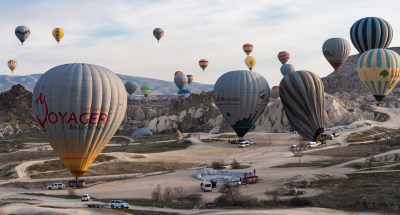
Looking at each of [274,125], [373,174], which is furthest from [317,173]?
[274,125]

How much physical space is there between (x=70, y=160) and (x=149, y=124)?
129 meters

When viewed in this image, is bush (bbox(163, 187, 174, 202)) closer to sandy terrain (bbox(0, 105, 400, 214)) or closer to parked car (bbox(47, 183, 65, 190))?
sandy terrain (bbox(0, 105, 400, 214))

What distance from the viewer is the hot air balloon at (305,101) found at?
313 feet

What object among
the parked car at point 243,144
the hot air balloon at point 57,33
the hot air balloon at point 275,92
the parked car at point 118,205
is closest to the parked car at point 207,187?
the parked car at point 118,205

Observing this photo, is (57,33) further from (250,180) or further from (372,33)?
(250,180)

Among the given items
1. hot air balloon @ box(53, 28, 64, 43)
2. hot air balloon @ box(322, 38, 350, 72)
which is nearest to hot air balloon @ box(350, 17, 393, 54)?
hot air balloon @ box(322, 38, 350, 72)

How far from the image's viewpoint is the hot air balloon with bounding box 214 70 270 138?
102812 millimetres

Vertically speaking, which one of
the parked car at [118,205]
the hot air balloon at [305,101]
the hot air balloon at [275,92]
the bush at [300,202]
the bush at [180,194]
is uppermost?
the hot air balloon at [275,92]

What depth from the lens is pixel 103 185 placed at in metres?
69.4

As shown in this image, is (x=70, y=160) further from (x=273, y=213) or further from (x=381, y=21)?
(x=381, y=21)

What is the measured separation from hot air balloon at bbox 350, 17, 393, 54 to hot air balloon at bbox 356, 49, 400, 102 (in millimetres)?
21308

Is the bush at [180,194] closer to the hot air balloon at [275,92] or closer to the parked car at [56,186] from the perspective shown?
the parked car at [56,186]

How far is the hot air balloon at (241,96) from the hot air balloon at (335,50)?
6158 cm

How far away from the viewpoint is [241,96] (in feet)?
336
